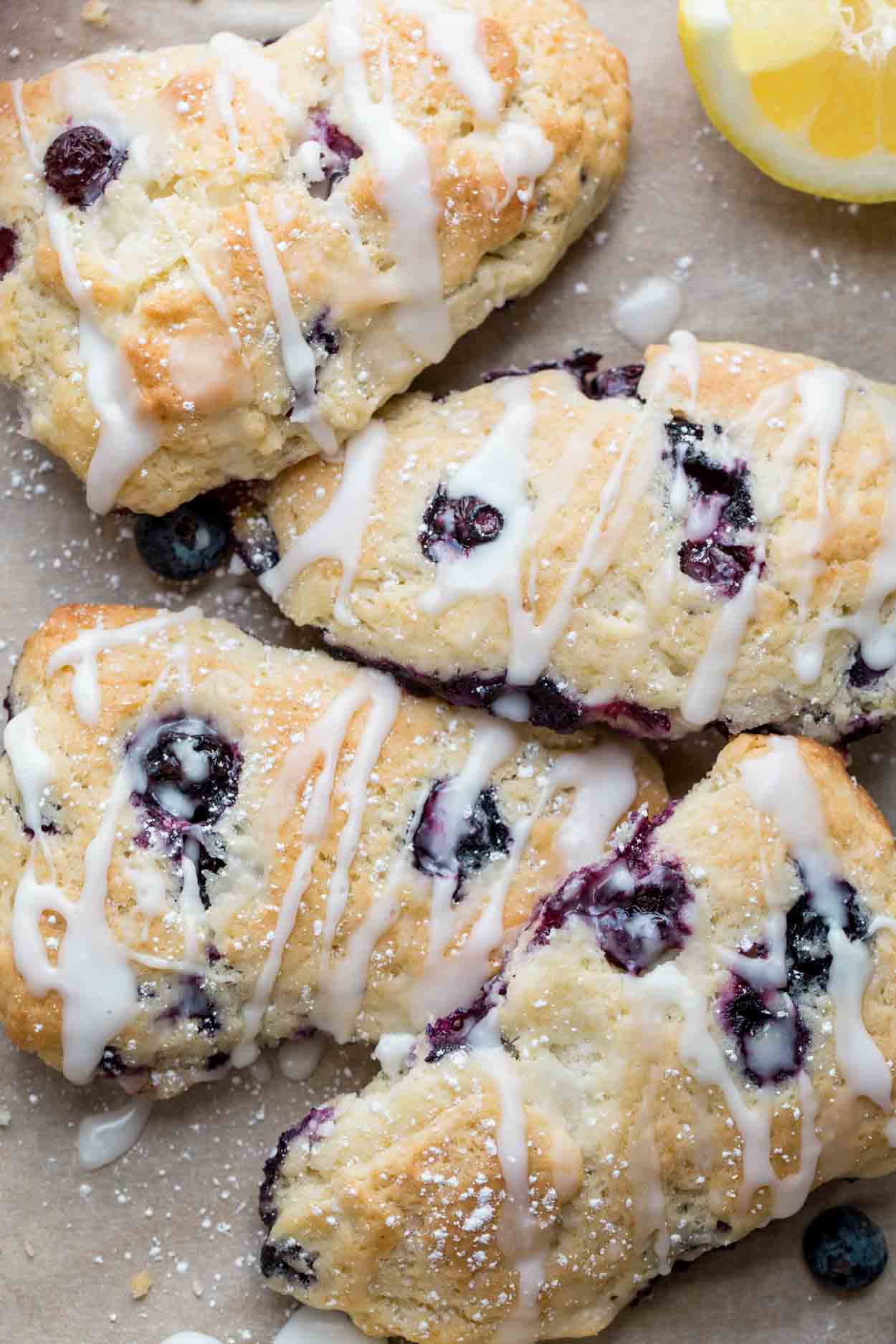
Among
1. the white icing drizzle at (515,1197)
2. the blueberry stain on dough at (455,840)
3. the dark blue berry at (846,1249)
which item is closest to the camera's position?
the white icing drizzle at (515,1197)

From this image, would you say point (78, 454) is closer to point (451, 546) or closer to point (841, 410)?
point (451, 546)

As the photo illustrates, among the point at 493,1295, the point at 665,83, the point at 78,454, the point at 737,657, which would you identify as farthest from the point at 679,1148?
the point at 665,83

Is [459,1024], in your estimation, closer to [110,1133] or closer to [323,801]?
[323,801]

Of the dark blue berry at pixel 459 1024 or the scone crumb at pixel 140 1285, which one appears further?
the scone crumb at pixel 140 1285

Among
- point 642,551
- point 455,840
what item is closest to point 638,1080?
point 455,840

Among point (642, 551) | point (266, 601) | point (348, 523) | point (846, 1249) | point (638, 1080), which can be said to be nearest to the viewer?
point (638, 1080)

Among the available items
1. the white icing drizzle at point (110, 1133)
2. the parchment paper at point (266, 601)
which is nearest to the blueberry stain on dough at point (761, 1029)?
the parchment paper at point (266, 601)

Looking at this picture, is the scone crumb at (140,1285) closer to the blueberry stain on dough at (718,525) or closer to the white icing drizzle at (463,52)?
the blueberry stain on dough at (718,525)
